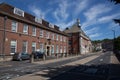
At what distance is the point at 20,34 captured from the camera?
3538cm

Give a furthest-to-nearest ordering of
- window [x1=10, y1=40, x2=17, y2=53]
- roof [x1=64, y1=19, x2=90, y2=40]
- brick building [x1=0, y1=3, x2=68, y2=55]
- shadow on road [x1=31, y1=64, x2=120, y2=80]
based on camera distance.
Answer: roof [x1=64, y1=19, x2=90, y2=40], window [x1=10, y1=40, x2=17, y2=53], brick building [x1=0, y1=3, x2=68, y2=55], shadow on road [x1=31, y1=64, x2=120, y2=80]

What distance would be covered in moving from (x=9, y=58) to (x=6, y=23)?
18.2 feet

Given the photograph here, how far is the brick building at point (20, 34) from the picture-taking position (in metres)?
31.4

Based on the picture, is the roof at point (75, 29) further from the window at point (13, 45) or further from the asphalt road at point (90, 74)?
the asphalt road at point (90, 74)

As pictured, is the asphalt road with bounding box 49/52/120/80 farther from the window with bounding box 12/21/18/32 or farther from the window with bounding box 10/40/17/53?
the window with bounding box 12/21/18/32

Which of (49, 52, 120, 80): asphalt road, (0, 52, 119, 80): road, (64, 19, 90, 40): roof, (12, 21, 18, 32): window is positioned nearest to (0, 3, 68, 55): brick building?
(12, 21, 18, 32): window

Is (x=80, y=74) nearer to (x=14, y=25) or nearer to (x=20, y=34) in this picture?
(x=14, y=25)

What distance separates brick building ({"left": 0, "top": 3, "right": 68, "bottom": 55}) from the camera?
103ft

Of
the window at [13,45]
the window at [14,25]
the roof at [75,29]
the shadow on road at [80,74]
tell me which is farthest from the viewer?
the roof at [75,29]

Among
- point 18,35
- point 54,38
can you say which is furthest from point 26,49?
point 54,38

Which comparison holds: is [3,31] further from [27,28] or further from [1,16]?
[27,28]

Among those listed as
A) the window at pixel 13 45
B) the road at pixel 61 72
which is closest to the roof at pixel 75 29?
the window at pixel 13 45

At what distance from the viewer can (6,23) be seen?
31.9m

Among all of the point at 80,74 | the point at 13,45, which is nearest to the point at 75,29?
the point at 13,45
